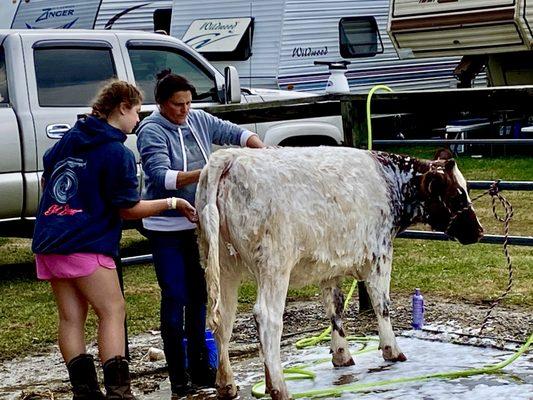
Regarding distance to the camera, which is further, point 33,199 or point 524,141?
point 33,199

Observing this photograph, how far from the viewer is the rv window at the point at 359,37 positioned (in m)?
18.7

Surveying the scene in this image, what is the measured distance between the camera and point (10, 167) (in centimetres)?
981

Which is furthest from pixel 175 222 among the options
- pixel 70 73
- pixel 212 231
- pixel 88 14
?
pixel 88 14

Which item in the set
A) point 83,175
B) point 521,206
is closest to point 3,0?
point 521,206

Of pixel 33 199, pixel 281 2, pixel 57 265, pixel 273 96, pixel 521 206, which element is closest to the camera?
pixel 57 265

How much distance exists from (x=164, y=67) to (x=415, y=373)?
18.6ft

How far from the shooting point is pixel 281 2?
17391 millimetres

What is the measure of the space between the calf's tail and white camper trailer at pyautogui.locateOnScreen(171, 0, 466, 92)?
1198 cm

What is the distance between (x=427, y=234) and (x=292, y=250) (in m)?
2.22

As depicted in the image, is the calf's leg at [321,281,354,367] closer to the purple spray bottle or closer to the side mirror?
the purple spray bottle

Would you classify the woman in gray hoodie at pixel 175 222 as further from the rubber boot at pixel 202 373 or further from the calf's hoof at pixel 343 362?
the calf's hoof at pixel 343 362

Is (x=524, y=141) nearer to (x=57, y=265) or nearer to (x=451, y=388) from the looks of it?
(x=451, y=388)

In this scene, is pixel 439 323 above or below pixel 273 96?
below

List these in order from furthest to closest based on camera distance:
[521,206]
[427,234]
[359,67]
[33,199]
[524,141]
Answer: [359,67], [521,206], [33,199], [427,234], [524,141]
